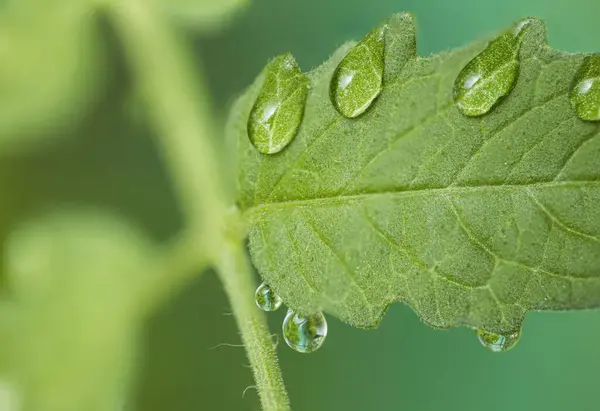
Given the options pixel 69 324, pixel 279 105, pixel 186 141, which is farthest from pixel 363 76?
pixel 69 324

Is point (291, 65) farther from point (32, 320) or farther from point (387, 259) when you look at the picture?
point (32, 320)

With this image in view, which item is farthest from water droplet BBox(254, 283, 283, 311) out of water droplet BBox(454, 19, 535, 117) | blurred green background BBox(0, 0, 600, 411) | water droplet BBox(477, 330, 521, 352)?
blurred green background BBox(0, 0, 600, 411)

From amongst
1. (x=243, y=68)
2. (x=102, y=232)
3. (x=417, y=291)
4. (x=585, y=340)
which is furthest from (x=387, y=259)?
(x=243, y=68)

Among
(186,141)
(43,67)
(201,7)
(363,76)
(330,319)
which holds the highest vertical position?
(43,67)

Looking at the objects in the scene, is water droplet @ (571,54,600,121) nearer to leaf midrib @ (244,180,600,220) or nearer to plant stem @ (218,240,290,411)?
leaf midrib @ (244,180,600,220)

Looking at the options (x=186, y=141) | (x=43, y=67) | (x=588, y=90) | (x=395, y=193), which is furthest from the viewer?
(x=43, y=67)

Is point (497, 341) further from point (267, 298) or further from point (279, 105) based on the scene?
point (279, 105)

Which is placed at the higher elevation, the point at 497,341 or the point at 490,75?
the point at 490,75

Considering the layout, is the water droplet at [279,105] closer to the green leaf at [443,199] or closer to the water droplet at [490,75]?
the green leaf at [443,199]
